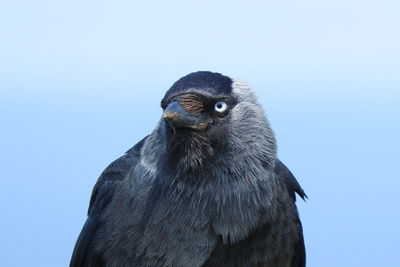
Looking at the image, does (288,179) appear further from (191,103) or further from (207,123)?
(191,103)

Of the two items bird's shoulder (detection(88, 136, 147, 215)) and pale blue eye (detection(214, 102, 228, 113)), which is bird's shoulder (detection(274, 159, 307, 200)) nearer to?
pale blue eye (detection(214, 102, 228, 113))

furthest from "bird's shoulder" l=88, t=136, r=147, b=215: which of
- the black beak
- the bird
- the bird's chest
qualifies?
the black beak

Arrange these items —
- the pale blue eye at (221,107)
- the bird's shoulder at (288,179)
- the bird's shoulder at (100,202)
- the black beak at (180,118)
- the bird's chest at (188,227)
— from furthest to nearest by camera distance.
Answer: the bird's shoulder at (288,179) < the bird's shoulder at (100,202) < the pale blue eye at (221,107) < the bird's chest at (188,227) < the black beak at (180,118)

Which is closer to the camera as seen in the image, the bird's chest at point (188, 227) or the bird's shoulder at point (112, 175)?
the bird's chest at point (188, 227)

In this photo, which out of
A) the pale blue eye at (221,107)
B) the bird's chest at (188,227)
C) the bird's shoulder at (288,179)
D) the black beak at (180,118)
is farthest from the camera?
the bird's shoulder at (288,179)

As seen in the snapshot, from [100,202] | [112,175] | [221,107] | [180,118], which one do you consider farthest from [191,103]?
[100,202]

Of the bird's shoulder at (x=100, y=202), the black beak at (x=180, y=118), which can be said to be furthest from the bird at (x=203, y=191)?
the bird's shoulder at (x=100, y=202)

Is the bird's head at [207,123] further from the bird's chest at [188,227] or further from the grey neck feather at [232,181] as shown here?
the bird's chest at [188,227]
